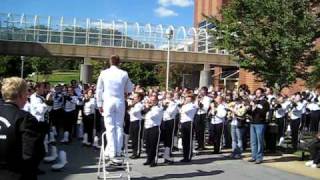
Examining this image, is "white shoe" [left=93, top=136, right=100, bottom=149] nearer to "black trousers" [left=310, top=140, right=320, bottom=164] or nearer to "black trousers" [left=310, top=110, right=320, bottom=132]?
"black trousers" [left=310, top=140, right=320, bottom=164]

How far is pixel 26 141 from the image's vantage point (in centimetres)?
470

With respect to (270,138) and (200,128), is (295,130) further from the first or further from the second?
(200,128)

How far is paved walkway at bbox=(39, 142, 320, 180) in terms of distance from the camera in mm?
12250

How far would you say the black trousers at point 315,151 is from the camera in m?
14.4

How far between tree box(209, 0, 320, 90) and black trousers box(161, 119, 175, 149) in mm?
4322

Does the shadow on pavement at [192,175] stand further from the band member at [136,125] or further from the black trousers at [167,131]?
the band member at [136,125]

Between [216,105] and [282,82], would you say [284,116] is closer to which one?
[282,82]

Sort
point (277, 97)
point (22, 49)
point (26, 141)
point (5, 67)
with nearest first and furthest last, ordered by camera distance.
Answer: point (26, 141), point (277, 97), point (22, 49), point (5, 67)

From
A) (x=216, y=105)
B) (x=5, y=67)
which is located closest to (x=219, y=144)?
(x=216, y=105)

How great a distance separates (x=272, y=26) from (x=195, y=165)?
18.8 feet

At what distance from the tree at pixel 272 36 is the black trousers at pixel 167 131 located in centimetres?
432

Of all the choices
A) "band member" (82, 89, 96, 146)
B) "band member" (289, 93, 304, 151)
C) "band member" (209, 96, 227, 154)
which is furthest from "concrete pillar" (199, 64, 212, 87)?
"band member" (209, 96, 227, 154)

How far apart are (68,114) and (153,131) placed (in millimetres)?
4770

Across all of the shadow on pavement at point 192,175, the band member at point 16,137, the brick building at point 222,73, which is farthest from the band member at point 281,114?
the brick building at point 222,73
